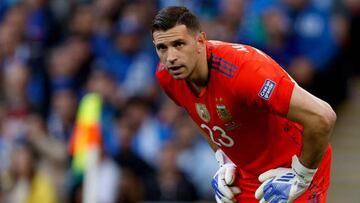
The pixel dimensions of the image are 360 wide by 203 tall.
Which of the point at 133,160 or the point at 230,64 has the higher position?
the point at 230,64

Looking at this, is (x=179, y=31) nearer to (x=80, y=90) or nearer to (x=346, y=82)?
(x=346, y=82)

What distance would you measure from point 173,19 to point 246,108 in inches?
26.4

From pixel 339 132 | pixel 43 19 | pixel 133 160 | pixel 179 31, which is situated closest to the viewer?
pixel 179 31

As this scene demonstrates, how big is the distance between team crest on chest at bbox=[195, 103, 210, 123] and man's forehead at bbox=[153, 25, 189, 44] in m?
0.50

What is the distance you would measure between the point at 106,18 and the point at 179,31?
6.87 m

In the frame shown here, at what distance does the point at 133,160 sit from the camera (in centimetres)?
1025

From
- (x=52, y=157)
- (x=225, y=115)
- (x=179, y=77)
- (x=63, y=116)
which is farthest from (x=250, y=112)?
(x=63, y=116)

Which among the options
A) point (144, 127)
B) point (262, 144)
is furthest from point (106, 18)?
point (262, 144)

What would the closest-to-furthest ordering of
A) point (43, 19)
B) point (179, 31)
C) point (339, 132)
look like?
point (179, 31) < point (339, 132) < point (43, 19)

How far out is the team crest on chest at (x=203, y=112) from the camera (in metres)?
5.84

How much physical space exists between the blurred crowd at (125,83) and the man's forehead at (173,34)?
171 inches

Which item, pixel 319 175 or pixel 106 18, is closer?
pixel 319 175

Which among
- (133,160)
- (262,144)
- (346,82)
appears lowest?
(133,160)

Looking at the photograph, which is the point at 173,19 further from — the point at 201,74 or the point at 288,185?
the point at 288,185
